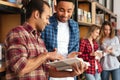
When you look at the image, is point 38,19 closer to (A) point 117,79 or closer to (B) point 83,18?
(B) point 83,18

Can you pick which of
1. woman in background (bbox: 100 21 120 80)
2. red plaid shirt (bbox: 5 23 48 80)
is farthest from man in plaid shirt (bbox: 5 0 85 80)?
woman in background (bbox: 100 21 120 80)

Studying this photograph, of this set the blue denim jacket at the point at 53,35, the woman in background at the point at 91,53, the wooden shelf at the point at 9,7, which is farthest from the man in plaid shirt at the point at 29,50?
the woman in background at the point at 91,53

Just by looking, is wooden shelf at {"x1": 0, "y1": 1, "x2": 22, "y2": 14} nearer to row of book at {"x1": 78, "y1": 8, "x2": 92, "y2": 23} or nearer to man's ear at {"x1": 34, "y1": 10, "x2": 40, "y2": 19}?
man's ear at {"x1": 34, "y1": 10, "x2": 40, "y2": 19}

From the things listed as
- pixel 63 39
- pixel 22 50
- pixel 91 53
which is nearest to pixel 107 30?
pixel 91 53

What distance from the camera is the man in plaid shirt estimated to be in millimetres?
1381

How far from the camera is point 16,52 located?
1374mm

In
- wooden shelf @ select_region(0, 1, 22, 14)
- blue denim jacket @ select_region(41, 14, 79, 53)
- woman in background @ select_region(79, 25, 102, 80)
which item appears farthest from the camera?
woman in background @ select_region(79, 25, 102, 80)

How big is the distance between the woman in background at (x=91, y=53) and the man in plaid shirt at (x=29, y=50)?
1594 mm

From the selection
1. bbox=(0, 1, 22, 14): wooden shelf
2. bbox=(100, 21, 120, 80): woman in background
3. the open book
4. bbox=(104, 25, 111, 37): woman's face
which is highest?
bbox=(0, 1, 22, 14): wooden shelf

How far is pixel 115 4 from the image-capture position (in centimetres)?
689

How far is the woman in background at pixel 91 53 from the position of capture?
10.6 ft

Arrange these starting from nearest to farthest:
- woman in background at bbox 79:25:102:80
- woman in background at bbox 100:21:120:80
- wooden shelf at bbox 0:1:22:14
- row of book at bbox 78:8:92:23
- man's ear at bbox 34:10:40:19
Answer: man's ear at bbox 34:10:40:19
wooden shelf at bbox 0:1:22:14
woman in background at bbox 79:25:102:80
row of book at bbox 78:8:92:23
woman in background at bbox 100:21:120:80

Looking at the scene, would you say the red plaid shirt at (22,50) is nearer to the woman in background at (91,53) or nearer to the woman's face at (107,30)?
the woman in background at (91,53)

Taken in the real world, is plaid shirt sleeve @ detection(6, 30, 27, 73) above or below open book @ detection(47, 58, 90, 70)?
above
